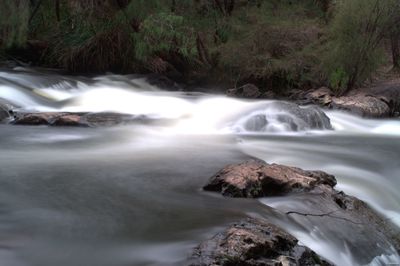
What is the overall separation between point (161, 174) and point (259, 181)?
1502mm

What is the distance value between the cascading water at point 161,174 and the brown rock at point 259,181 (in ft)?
0.60

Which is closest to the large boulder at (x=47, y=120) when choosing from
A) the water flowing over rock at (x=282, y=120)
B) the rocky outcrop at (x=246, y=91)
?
the water flowing over rock at (x=282, y=120)

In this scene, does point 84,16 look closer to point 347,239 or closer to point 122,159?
point 122,159

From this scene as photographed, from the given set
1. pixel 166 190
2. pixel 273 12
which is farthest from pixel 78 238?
pixel 273 12

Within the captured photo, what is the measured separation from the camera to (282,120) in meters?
10.9

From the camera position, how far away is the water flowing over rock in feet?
35.0

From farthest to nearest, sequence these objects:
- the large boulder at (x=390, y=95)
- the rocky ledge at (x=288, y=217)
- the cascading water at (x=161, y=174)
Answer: the large boulder at (x=390, y=95) < the cascading water at (x=161, y=174) < the rocky ledge at (x=288, y=217)

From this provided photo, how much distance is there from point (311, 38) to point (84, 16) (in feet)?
24.7

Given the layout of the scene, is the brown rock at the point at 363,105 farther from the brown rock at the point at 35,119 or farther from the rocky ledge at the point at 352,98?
the brown rock at the point at 35,119

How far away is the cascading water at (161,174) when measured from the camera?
4039 millimetres

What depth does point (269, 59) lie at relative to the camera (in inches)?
638

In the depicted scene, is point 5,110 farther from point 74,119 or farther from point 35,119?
point 74,119

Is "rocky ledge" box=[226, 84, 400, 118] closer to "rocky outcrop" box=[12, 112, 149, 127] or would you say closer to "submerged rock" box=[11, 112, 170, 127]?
"submerged rock" box=[11, 112, 170, 127]

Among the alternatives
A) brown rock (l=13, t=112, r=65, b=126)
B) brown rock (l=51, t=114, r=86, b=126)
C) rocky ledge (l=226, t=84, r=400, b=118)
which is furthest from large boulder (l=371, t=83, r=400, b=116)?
brown rock (l=13, t=112, r=65, b=126)
